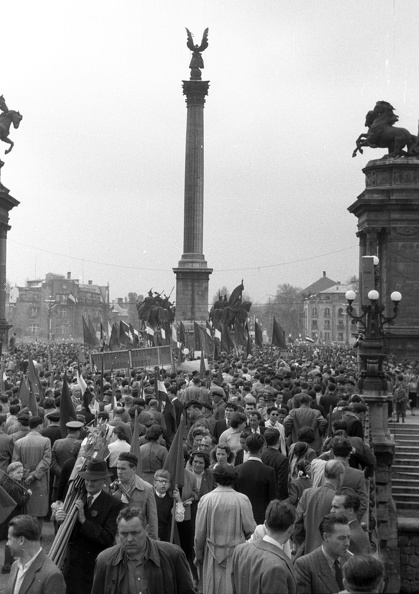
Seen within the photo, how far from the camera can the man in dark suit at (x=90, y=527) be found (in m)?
6.64

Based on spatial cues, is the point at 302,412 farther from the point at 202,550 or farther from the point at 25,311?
the point at 25,311

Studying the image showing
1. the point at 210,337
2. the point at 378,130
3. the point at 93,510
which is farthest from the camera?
the point at 378,130

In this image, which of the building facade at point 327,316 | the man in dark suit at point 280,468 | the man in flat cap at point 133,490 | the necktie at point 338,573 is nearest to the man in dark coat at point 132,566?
the necktie at point 338,573

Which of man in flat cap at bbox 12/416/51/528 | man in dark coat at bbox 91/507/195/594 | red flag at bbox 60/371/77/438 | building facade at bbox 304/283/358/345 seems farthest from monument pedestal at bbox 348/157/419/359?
building facade at bbox 304/283/358/345

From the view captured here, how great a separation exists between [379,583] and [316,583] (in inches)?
46.1

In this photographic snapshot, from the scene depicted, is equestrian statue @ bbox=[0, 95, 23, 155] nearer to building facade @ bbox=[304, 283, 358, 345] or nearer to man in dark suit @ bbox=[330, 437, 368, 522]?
man in dark suit @ bbox=[330, 437, 368, 522]

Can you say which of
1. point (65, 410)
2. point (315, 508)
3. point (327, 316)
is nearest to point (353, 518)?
point (315, 508)

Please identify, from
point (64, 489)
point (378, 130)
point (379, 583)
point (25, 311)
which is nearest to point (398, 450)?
point (64, 489)

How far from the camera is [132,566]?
546 cm

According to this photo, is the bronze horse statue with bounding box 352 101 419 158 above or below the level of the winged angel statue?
below

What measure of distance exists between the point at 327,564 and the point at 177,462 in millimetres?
2976

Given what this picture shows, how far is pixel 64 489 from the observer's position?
8.29 m

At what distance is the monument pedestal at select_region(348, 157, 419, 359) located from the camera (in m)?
44.2

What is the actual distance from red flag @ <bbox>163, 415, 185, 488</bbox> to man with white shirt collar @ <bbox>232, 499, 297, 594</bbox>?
259 cm
